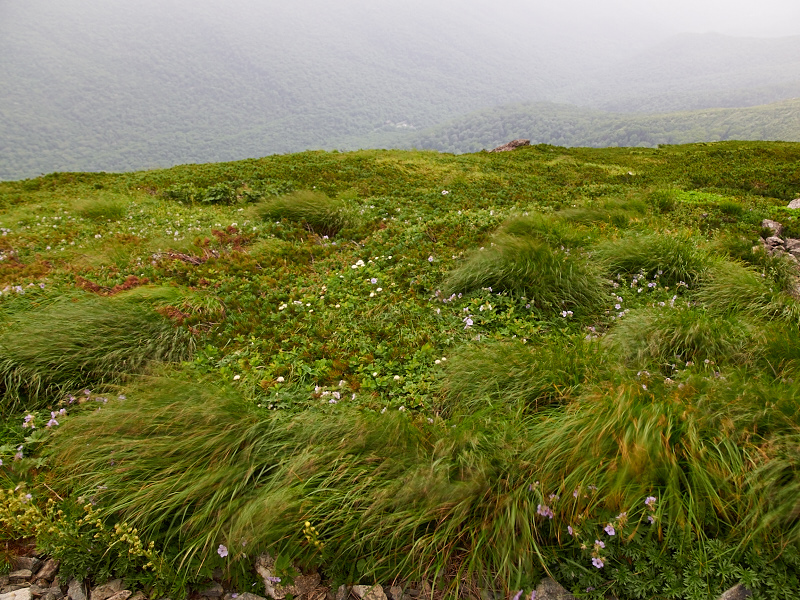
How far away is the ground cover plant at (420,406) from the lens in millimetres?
2836


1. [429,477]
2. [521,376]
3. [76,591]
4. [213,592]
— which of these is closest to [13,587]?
[76,591]

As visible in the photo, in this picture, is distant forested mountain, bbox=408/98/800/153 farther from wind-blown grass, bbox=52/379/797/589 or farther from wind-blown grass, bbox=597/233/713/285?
wind-blown grass, bbox=52/379/797/589

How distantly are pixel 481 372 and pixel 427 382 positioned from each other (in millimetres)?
691

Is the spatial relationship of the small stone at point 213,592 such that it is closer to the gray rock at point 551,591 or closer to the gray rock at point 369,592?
the gray rock at point 369,592

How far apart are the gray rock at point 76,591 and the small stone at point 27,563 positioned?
Answer: 14.1 inches

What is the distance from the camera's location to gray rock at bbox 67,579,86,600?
9.70 feet

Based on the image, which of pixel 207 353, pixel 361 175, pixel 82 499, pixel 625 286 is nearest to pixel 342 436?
pixel 82 499

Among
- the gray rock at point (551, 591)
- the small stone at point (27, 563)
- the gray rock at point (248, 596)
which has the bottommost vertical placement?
the small stone at point (27, 563)

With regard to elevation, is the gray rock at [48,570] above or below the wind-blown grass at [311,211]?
below

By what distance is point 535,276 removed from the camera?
6191 millimetres

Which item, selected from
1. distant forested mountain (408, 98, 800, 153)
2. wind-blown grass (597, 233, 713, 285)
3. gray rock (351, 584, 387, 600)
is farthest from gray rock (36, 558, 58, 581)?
distant forested mountain (408, 98, 800, 153)

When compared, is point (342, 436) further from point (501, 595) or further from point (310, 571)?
point (501, 595)

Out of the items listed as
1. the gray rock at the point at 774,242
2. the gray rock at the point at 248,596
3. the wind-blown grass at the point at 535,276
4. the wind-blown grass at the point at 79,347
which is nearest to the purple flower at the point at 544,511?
the gray rock at the point at 248,596

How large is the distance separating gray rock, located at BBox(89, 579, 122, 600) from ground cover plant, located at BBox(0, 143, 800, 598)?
103 millimetres
